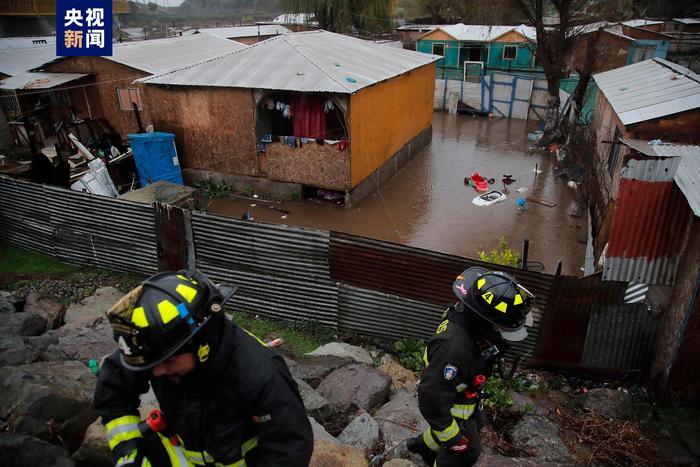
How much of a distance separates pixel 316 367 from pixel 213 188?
9218 mm

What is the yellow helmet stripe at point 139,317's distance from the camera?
1.87 m

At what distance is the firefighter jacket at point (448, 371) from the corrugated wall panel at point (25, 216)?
25.5 feet

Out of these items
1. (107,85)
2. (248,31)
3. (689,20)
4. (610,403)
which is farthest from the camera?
(248,31)

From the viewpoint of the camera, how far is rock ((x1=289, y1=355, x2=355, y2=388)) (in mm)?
5160

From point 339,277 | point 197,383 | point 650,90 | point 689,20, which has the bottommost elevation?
point 339,277

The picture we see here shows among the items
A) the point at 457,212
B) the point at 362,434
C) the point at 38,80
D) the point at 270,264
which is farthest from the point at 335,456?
the point at 38,80

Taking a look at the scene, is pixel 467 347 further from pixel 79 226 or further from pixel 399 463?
pixel 79 226

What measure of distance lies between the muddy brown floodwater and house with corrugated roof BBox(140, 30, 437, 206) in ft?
2.54

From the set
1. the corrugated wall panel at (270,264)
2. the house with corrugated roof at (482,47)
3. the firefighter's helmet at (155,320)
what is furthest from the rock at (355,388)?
the house with corrugated roof at (482,47)

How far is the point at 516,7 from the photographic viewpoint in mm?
16875

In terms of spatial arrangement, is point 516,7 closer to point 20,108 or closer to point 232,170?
point 232,170

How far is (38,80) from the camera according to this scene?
14.7 meters

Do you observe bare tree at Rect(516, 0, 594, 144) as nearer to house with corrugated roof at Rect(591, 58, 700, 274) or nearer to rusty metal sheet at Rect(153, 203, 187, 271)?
house with corrugated roof at Rect(591, 58, 700, 274)

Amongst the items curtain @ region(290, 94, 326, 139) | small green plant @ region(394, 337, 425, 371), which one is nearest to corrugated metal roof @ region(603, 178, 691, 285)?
small green plant @ region(394, 337, 425, 371)
